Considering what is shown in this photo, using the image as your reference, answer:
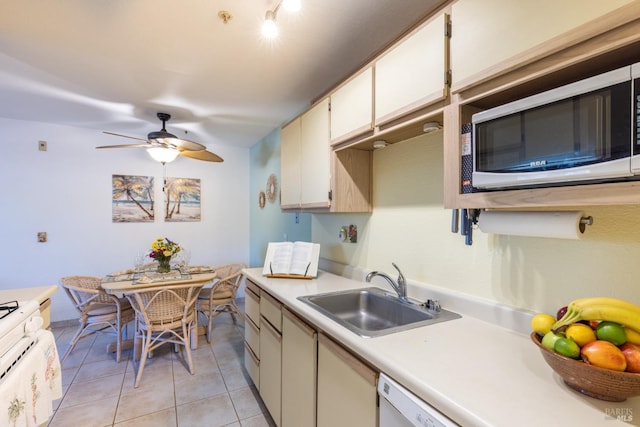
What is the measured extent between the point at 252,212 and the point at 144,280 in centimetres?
203

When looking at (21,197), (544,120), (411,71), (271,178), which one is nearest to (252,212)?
(271,178)

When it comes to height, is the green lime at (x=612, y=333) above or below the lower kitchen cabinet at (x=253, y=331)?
above

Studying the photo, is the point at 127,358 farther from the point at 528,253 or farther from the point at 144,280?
the point at 528,253

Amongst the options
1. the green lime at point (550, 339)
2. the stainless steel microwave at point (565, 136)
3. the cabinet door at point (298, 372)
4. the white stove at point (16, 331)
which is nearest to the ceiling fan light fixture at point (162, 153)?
the white stove at point (16, 331)

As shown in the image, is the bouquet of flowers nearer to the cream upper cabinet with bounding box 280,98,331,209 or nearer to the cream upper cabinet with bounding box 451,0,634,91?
the cream upper cabinet with bounding box 280,98,331,209

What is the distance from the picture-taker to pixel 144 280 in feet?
8.12

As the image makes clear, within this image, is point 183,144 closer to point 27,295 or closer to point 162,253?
point 162,253

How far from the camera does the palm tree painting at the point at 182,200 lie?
3971 mm

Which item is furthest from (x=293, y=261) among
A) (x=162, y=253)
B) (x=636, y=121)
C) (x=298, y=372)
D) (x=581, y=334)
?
(x=636, y=121)

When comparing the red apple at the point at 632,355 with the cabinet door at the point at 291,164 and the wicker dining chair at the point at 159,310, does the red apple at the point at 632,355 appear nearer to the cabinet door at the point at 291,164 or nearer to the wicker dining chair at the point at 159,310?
the cabinet door at the point at 291,164

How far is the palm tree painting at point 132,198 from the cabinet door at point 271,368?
9.21 ft

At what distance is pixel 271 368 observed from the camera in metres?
1.78

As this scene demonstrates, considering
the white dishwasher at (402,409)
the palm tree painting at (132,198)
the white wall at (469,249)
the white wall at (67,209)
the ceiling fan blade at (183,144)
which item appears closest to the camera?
the white dishwasher at (402,409)

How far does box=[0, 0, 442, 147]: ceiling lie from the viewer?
4.73 feet
